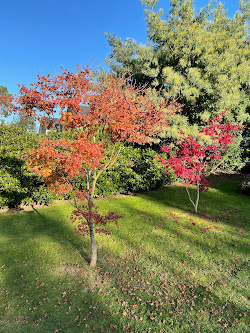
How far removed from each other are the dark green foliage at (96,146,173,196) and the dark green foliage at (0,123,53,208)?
260cm

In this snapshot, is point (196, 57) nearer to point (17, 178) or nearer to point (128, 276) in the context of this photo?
point (17, 178)

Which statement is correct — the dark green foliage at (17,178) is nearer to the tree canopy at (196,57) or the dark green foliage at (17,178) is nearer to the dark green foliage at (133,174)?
the dark green foliage at (133,174)

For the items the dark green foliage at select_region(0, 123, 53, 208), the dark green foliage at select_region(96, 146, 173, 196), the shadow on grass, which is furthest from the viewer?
the dark green foliage at select_region(96, 146, 173, 196)

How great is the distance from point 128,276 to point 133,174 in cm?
615

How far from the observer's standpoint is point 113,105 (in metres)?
3.80

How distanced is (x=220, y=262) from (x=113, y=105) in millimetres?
4185

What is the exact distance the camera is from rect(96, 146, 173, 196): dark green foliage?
9.31 m

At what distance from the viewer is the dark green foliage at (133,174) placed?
9.31 metres

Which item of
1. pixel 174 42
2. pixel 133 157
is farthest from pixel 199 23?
pixel 133 157

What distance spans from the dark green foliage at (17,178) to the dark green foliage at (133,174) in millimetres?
2603

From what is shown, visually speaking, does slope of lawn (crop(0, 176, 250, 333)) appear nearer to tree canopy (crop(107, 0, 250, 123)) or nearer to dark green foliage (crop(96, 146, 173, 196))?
dark green foliage (crop(96, 146, 173, 196))

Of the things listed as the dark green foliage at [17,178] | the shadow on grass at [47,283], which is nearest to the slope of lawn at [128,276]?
the shadow on grass at [47,283]

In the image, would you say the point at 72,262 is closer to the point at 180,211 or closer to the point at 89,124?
the point at 89,124

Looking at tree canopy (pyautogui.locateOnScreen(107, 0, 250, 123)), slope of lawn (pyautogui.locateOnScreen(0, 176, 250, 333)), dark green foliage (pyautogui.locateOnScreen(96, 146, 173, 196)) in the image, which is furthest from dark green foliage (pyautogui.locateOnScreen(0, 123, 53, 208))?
tree canopy (pyautogui.locateOnScreen(107, 0, 250, 123))
